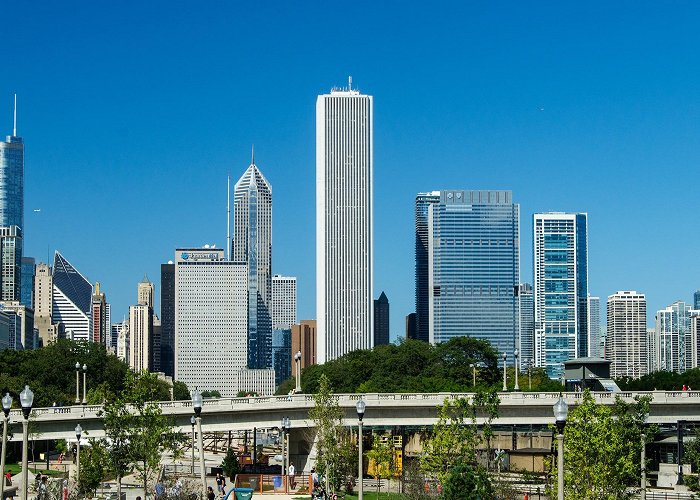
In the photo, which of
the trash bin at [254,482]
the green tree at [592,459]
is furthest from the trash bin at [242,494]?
the trash bin at [254,482]

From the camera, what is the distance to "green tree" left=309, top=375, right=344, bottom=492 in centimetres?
6888

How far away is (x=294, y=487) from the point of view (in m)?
74.1

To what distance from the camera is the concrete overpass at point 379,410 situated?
90.9m

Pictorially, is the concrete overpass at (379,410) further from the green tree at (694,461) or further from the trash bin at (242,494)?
the trash bin at (242,494)

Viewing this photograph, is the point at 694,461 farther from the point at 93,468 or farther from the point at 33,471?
the point at 33,471

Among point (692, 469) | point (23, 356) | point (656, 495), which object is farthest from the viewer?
point (23, 356)

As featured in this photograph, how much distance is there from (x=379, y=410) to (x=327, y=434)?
73.0ft

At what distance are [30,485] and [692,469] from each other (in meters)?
39.8

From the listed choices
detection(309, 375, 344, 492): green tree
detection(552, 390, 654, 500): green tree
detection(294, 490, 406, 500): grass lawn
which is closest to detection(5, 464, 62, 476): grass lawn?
detection(309, 375, 344, 492): green tree

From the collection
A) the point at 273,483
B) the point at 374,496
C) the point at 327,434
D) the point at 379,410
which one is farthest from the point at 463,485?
the point at 379,410

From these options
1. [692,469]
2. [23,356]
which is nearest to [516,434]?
[692,469]

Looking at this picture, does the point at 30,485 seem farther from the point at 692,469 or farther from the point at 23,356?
the point at 23,356

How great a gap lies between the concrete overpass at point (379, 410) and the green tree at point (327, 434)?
45.2 feet

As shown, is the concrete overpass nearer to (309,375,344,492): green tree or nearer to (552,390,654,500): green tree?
(309,375,344,492): green tree
